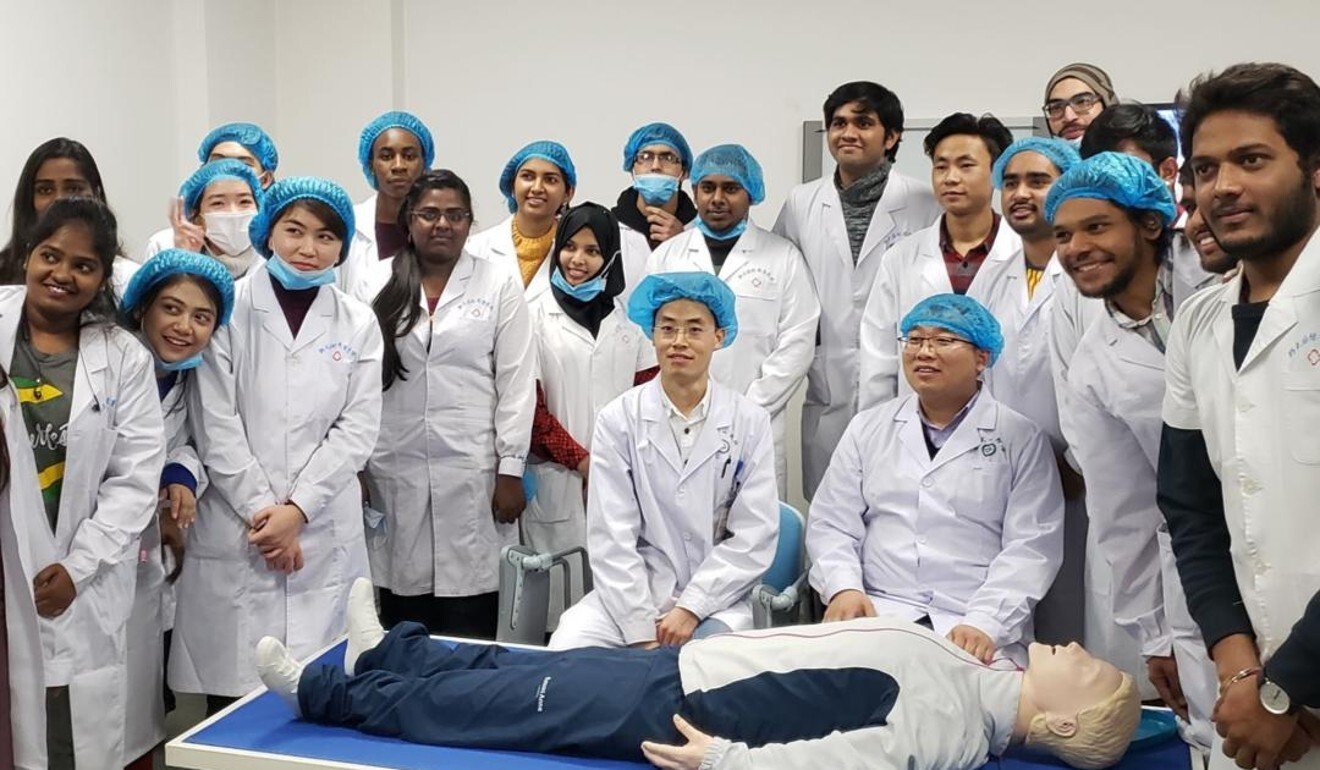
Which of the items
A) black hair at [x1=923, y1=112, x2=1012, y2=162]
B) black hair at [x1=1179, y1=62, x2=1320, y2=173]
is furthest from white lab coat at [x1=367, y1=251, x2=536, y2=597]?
black hair at [x1=1179, y1=62, x2=1320, y2=173]

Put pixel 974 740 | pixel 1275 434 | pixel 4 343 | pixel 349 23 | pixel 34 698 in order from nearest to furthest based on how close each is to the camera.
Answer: pixel 1275 434
pixel 974 740
pixel 34 698
pixel 4 343
pixel 349 23

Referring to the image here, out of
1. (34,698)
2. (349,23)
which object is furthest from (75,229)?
(349,23)

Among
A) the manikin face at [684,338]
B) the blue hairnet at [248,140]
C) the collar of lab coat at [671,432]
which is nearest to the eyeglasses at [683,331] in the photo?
the manikin face at [684,338]

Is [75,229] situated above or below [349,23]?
below

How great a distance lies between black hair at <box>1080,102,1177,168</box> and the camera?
9.51 feet

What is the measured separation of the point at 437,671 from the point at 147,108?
365 cm

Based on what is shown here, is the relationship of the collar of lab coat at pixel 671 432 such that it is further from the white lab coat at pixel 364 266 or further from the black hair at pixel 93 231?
the black hair at pixel 93 231

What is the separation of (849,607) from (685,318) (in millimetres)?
839

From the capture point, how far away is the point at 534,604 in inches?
122

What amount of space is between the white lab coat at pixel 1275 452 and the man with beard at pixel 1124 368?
1.97 ft

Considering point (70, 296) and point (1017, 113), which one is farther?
point (1017, 113)

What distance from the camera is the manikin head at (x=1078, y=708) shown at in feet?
6.82

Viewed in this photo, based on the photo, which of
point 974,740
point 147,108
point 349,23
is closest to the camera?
point 974,740

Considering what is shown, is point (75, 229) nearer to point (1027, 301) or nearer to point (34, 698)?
point (34, 698)
